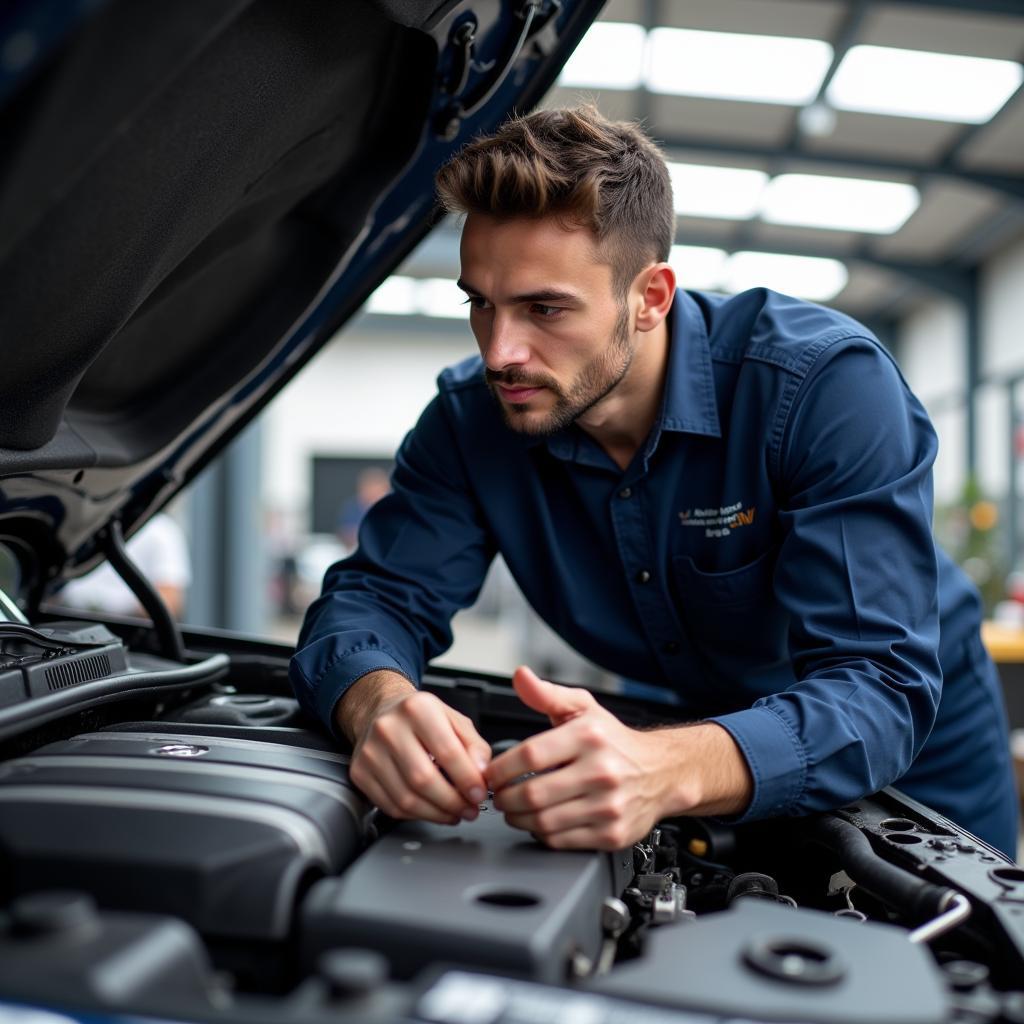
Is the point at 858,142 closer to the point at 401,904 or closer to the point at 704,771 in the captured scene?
the point at 704,771

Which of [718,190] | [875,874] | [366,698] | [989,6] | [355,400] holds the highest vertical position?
[718,190]

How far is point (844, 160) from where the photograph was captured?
618cm

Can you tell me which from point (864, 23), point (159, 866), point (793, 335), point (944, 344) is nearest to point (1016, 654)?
point (864, 23)

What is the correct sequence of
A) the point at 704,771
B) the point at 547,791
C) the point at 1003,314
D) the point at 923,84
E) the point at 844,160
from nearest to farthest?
the point at 547,791 < the point at 704,771 < the point at 923,84 < the point at 844,160 < the point at 1003,314

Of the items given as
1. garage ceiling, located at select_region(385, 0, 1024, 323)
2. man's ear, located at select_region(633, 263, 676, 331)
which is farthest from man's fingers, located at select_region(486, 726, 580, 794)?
garage ceiling, located at select_region(385, 0, 1024, 323)

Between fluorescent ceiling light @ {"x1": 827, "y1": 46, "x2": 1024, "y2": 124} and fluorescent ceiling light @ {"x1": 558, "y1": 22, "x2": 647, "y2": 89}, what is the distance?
3.28 ft

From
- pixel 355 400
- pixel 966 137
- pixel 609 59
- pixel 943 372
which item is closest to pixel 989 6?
pixel 966 137

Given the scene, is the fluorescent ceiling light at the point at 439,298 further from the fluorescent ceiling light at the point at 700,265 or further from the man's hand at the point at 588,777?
the man's hand at the point at 588,777

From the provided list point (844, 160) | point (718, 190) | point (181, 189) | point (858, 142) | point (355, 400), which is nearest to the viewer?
point (181, 189)

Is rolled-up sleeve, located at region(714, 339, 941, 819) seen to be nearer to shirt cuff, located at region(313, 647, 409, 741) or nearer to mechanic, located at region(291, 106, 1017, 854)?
mechanic, located at region(291, 106, 1017, 854)

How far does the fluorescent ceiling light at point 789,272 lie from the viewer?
8508 mm

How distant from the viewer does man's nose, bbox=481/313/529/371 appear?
46.9 inches

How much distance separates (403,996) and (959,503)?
5.77 m

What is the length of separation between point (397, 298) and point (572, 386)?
30.4 feet
